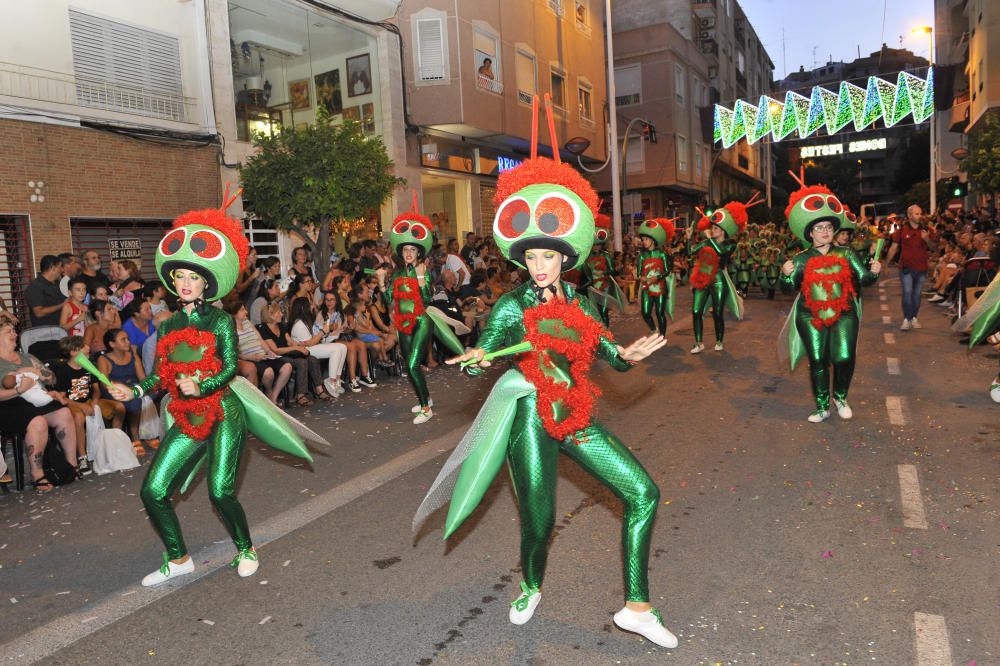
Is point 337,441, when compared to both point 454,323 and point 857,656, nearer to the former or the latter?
point 454,323

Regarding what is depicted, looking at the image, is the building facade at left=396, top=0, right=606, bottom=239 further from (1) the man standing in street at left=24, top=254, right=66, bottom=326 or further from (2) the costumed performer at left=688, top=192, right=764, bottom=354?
(1) the man standing in street at left=24, top=254, right=66, bottom=326

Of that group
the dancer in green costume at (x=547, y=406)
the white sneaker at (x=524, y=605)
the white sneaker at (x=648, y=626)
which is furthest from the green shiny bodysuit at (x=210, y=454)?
the white sneaker at (x=648, y=626)

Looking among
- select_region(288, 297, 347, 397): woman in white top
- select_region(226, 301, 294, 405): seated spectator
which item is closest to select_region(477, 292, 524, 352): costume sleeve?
select_region(226, 301, 294, 405): seated spectator

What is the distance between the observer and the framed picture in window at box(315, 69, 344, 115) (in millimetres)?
21594

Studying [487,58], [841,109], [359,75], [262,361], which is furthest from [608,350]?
[841,109]

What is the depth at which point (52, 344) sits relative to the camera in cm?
820

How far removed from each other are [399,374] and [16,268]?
7028 millimetres

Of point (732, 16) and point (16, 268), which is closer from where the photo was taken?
point (16, 268)

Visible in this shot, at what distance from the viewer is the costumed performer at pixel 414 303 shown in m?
8.36

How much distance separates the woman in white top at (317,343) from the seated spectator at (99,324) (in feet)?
7.55

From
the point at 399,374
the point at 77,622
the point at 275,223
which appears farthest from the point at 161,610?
the point at 275,223

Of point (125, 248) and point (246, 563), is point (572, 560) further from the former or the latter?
point (125, 248)

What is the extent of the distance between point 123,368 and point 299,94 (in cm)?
1504

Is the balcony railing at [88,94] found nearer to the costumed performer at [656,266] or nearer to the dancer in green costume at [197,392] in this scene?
the costumed performer at [656,266]
